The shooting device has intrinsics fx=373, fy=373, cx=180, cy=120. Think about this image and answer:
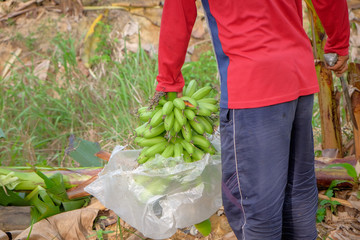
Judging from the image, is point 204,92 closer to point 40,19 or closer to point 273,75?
point 273,75

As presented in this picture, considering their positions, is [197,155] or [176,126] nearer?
[176,126]

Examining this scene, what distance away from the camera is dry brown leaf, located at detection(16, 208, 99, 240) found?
6.95 ft

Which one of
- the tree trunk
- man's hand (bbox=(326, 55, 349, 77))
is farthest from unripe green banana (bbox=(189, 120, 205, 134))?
the tree trunk

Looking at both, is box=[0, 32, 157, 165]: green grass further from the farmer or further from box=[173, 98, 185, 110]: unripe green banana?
the farmer

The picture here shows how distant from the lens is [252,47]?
1.36 metres

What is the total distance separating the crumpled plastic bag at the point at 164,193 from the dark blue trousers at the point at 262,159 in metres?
0.25

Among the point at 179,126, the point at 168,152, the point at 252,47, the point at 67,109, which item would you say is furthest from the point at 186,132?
the point at 67,109

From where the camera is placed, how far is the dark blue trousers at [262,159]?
55.1 inches

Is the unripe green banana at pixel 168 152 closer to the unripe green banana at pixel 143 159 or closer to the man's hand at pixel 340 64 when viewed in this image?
the unripe green banana at pixel 143 159

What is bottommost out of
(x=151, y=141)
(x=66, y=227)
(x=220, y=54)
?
(x=66, y=227)

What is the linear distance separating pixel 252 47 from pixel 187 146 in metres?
0.61

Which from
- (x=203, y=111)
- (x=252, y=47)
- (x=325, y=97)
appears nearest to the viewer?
(x=252, y=47)

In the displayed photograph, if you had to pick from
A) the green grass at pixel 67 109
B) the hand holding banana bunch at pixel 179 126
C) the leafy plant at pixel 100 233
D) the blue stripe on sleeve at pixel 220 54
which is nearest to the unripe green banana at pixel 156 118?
the hand holding banana bunch at pixel 179 126

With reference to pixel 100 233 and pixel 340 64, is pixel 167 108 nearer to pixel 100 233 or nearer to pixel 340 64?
pixel 340 64
